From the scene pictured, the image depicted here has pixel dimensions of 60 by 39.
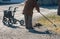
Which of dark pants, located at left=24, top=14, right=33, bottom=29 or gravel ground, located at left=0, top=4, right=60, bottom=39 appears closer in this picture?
gravel ground, located at left=0, top=4, right=60, bottom=39

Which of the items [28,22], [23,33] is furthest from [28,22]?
[23,33]

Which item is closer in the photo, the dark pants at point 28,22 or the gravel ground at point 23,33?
the gravel ground at point 23,33

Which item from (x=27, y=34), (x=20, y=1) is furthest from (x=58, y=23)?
(x=20, y=1)

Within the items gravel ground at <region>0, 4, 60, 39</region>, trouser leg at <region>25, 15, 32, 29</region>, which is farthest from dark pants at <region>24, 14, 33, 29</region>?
gravel ground at <region>0, 4, 60, 39</region>

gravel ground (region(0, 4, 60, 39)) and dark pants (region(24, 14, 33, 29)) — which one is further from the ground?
dark pants (region(24, 14, 33, 29))

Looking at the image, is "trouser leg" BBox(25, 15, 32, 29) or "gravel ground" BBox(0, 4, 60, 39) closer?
"gravel ground" BBox(0, 4, 60, 39)

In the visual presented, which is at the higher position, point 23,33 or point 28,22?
point 28,22

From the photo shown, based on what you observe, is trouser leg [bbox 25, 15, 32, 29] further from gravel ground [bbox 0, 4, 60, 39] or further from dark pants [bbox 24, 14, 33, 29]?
gravel ground [bbox 0, 4, 60, 39]

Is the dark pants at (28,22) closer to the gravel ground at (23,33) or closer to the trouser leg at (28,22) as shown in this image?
the trouser leg at (28,22)

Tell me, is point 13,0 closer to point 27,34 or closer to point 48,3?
point 48,3

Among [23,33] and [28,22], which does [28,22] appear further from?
[23,33]

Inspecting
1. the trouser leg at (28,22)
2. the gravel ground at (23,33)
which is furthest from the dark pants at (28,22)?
the gravel ground at (23,33)

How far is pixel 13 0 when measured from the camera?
30.4 meters

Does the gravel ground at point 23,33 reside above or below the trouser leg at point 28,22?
below
